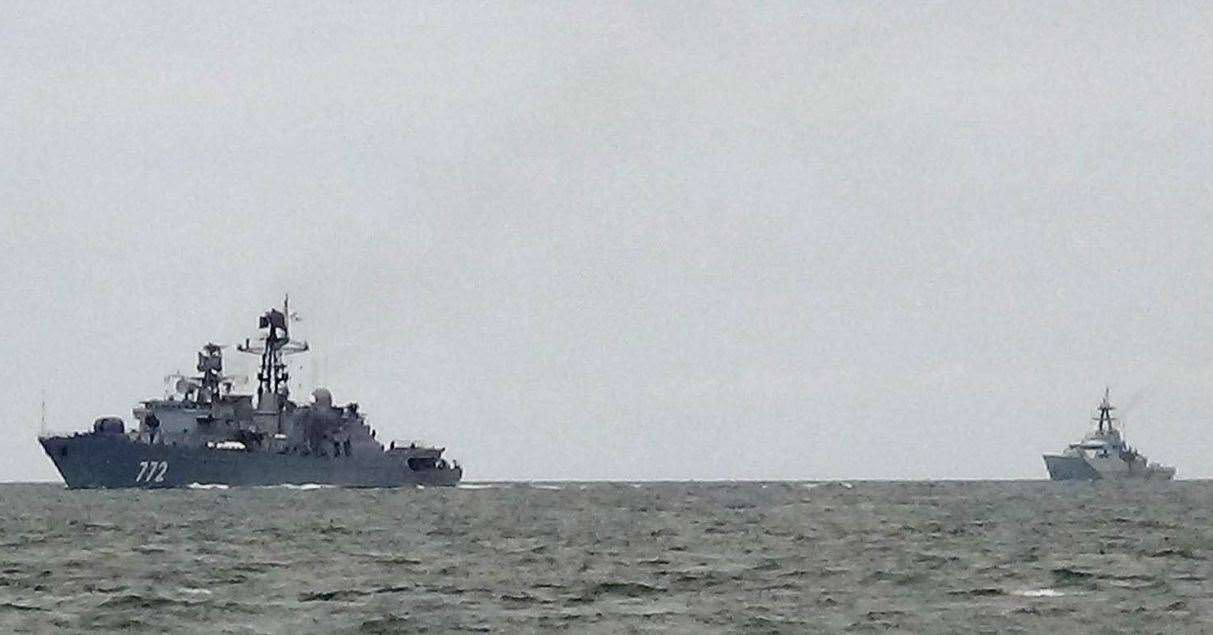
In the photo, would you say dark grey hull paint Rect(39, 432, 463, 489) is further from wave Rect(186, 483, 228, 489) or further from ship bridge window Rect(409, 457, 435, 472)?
ship bridge window Rect(409, 457, 435, 472)

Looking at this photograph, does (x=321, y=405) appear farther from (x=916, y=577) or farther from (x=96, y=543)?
(x=916, y=577)

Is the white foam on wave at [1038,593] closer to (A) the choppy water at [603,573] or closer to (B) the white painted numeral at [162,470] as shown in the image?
(A) the choppy water at [603,573]

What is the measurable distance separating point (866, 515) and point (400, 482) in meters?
76.7

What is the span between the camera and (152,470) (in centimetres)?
14612

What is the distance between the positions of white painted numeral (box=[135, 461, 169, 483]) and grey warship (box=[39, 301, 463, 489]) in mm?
78

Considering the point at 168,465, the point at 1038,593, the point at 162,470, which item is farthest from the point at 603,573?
the point at 162,470

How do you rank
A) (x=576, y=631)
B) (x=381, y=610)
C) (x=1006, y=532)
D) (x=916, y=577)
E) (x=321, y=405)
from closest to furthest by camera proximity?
1. (x=576, y=631)
2. (x=381, y=610)
3. (x=916, y=577)
4. (x=1006, y=532)
5. (x=321, y=405)

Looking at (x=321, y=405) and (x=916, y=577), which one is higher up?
(x=321, y=405)

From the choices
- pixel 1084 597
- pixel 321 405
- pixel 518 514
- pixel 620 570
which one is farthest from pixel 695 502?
pixel 1084 597

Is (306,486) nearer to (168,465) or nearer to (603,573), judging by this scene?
(168,465)

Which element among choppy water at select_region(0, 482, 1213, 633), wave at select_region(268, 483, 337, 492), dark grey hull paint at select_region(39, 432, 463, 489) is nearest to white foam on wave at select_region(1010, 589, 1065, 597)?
choppy water at select_region(0, 482, 1213, 633)

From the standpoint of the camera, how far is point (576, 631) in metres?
35.8

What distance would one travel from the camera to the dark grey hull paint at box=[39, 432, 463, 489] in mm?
145875

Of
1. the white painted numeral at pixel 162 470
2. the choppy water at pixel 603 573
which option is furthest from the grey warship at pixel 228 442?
the choppy water at pixel 603 573
